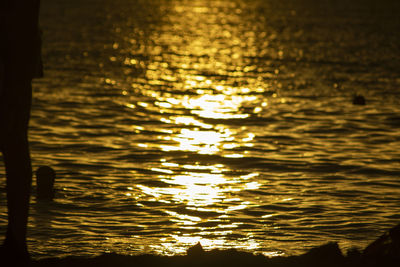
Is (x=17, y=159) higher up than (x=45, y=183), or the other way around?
(x=17, y=159)

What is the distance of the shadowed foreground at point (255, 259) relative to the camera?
22.5 ft

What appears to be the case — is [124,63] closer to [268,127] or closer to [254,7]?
[268,127]

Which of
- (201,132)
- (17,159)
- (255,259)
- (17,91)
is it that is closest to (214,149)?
(201,132)

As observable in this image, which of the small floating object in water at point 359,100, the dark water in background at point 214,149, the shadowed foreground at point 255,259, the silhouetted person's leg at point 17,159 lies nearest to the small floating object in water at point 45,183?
the dark water in background at point 214,149

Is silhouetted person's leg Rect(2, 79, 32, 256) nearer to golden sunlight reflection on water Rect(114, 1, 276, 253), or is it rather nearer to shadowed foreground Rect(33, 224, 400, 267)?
shadowed foreground Rect(33, 224, 400, 267)

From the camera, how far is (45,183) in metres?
11.6

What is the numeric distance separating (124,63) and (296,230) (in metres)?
23.3

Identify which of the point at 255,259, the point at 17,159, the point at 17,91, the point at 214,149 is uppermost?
the point at 17,91

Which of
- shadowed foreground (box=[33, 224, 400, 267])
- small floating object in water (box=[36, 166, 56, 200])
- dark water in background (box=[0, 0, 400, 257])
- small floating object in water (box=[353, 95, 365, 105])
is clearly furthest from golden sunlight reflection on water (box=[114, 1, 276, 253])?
small floating object in water (box=[353, 95, 365, 105])

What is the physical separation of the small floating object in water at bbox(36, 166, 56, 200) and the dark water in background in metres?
0.17

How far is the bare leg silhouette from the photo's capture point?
5.97m

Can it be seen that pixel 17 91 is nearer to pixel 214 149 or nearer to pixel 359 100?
pixel 214 149

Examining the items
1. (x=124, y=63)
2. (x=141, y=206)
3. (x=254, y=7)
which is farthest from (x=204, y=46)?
(x=254, y=7)

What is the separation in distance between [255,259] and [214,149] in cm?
872
